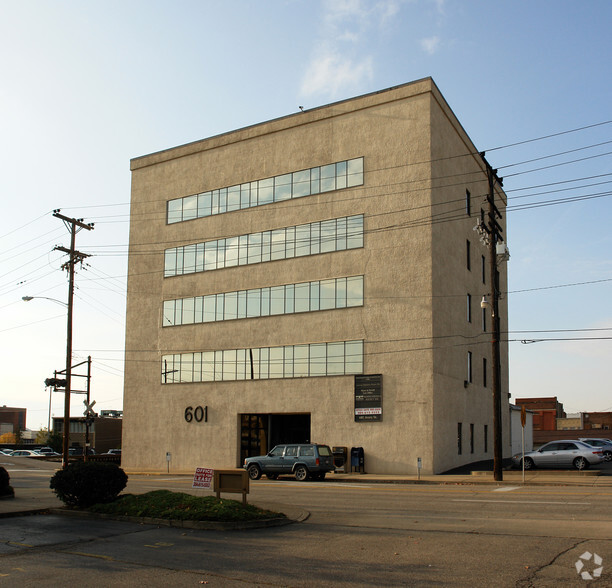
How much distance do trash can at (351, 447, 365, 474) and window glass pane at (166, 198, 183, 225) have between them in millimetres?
21719

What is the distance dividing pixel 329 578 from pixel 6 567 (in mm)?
5140

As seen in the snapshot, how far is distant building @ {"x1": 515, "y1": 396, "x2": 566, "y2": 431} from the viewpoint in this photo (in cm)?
9651

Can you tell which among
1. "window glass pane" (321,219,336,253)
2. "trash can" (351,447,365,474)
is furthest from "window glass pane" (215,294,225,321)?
"trash can" (351,447,365,474)

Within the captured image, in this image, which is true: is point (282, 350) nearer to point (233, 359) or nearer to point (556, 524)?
point (233, 359)

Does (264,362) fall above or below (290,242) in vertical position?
below

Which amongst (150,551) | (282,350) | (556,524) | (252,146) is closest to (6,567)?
(150,551)

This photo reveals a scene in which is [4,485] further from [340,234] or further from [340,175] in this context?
[340,175]

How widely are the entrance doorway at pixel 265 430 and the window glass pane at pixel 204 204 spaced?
14258mm

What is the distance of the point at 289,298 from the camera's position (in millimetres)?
41938

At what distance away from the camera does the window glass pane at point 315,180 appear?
1651 inches

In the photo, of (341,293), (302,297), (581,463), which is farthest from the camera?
(302,297)

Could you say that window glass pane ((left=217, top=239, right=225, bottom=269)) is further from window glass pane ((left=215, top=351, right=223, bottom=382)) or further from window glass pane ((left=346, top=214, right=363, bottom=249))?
window glass pane ((left=346, top=214, right=363, bottom=249))

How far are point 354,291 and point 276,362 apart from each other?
6.80 metres

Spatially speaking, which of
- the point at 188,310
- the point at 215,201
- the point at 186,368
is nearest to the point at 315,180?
the point at 215,201
